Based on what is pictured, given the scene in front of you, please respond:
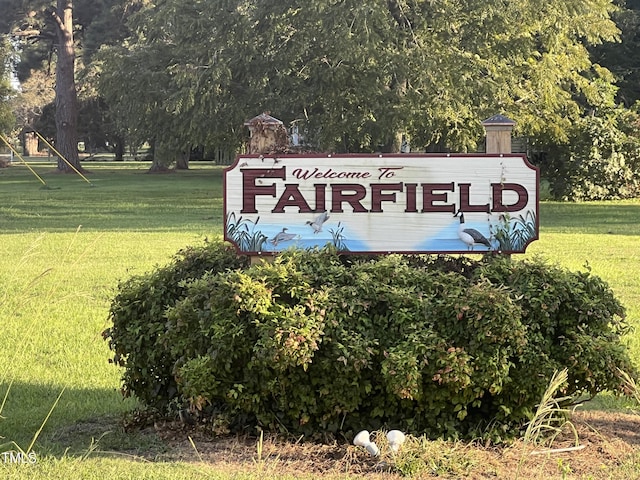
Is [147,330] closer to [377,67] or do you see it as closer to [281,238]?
[281,238]

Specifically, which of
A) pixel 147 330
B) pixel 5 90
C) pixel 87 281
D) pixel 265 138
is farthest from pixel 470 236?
pixel 5 90

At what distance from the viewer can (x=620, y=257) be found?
12.9 metres

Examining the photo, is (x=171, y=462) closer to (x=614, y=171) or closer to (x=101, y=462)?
(x=101, y=462)

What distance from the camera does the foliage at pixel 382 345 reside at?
425cm

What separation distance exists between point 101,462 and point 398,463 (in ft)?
4.80

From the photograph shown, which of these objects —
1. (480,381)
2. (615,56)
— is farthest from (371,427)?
(615,56)

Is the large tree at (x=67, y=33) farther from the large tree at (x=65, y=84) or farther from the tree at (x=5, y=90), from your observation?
the tree at (x=5, y=90)

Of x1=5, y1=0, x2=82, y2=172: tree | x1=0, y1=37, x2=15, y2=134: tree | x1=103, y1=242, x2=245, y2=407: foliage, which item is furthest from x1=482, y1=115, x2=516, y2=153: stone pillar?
x1=5, y1=0, x2=82, y2=172: tree

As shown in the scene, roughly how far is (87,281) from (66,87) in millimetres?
38367

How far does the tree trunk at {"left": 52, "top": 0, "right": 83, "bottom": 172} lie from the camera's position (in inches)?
1773

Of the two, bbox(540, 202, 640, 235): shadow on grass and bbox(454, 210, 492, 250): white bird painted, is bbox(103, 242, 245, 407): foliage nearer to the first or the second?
bbox(454, 210, 492, 250): white bird painted

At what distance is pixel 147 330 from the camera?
4785mm

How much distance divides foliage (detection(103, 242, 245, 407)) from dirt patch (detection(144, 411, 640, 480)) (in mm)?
286

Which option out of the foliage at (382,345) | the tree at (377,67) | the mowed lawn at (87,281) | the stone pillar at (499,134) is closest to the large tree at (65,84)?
the mowed lawn at (87,281)
